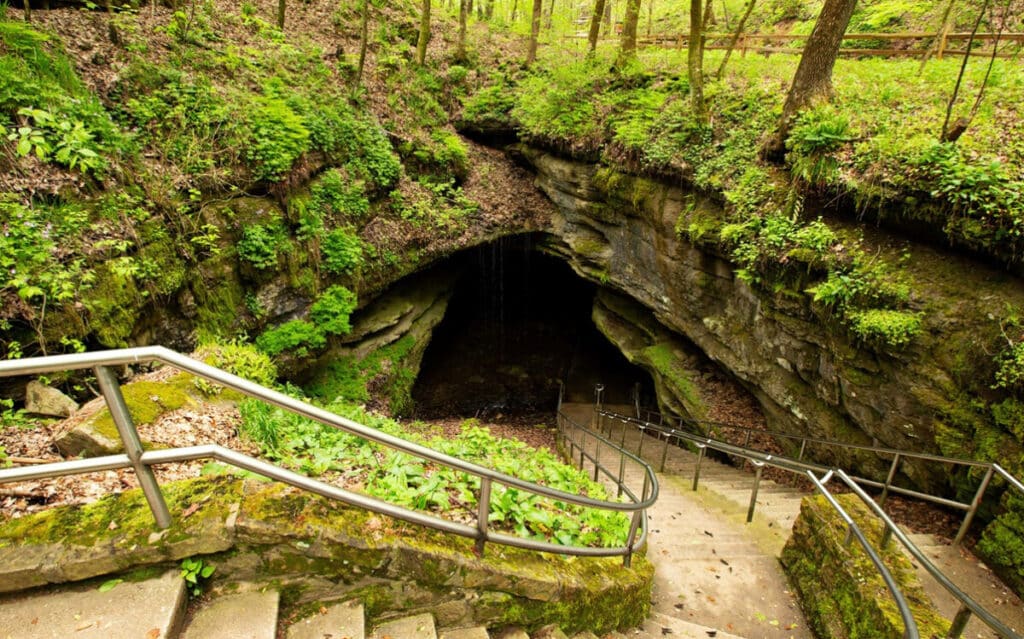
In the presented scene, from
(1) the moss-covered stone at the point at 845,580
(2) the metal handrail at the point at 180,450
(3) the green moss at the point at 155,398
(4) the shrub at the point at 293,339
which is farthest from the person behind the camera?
(4) the shrub at the point at 293,339

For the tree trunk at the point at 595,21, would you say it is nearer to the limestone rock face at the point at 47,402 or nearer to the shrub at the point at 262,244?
the shrub at the point at 262,244

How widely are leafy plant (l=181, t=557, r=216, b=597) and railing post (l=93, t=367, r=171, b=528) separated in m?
0.20

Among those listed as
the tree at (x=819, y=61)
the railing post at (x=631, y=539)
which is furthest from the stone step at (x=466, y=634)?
the tree at (x=819, y=61)

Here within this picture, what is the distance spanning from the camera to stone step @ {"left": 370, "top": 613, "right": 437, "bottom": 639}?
2277 millimetres

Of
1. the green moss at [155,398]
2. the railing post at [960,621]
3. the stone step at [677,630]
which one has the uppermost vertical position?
the railing post at [960,621]

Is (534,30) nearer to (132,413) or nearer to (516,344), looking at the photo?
(516,344)

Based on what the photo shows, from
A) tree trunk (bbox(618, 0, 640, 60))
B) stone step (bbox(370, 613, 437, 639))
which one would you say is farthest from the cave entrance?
stone step (bbox(370, 613, 437, 639))

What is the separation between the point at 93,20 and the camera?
7.39m

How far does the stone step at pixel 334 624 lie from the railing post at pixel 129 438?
0.81 metres

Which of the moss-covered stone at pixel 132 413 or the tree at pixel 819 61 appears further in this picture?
the tree at pixel 819 61

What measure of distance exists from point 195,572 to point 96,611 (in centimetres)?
34

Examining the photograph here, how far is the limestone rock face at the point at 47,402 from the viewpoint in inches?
155

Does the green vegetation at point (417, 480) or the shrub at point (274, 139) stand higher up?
the shrub at point (274, 139)

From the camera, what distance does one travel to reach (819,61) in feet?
23.6
